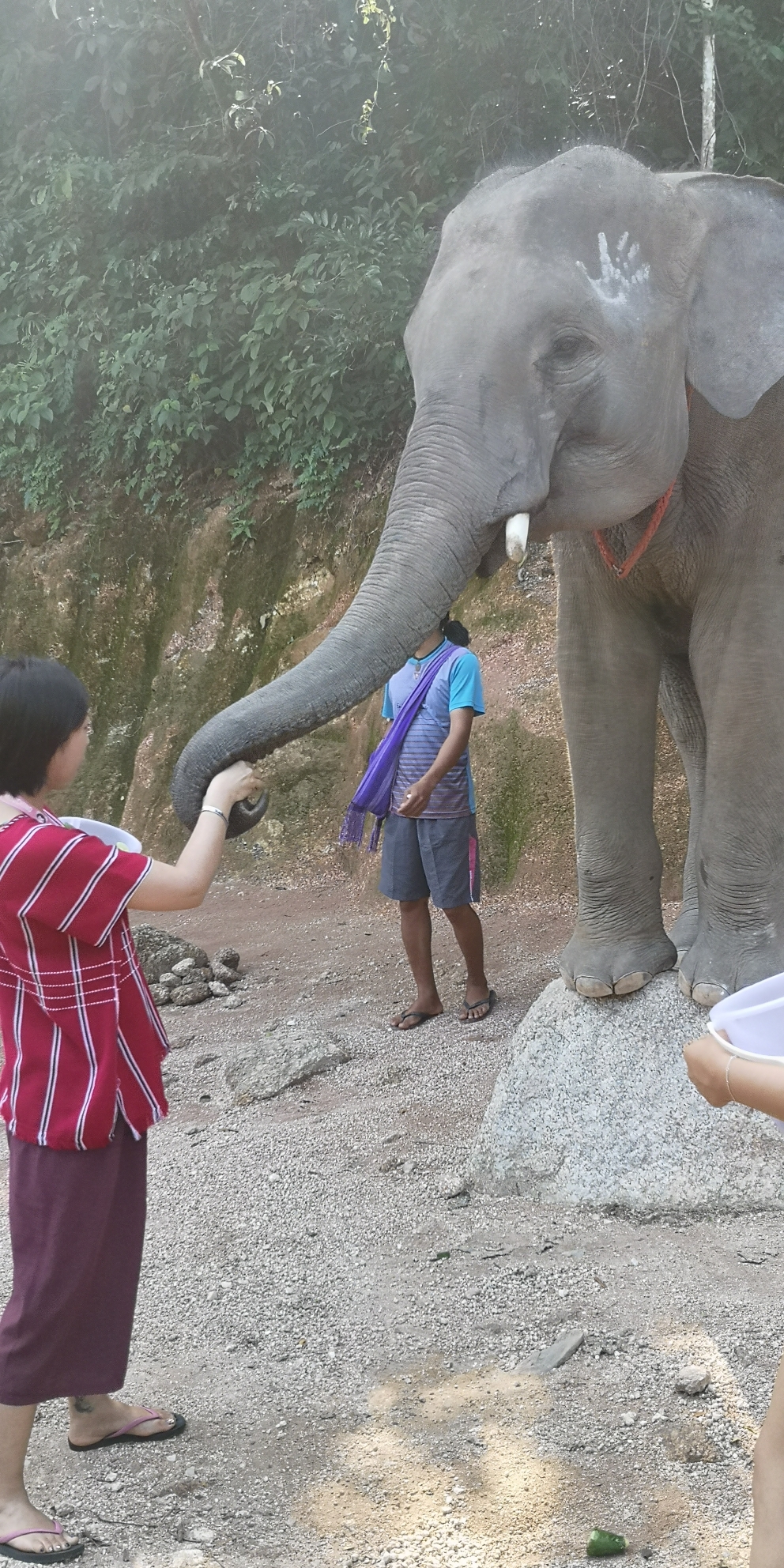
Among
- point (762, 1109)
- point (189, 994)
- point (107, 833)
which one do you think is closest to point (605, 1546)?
point (762, 1109)

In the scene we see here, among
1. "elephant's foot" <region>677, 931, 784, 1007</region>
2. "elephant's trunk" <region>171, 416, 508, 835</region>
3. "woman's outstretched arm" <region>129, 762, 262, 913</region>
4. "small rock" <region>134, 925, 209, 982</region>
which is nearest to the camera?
"woman's outstretched arm" <region>129, 762, 262, 913</region>

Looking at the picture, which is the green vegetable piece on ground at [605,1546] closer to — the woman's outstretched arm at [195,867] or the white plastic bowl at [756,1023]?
the white plastic bowl at [756,1023]

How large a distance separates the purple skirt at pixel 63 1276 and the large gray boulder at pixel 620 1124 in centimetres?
152

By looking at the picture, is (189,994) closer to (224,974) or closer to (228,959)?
(224,974)

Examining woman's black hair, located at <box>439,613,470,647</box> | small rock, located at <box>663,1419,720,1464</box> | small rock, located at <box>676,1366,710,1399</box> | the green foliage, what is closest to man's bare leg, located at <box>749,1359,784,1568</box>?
small rock, located at <box>663,1419,720,1464</box>

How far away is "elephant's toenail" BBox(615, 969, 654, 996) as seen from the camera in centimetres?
401

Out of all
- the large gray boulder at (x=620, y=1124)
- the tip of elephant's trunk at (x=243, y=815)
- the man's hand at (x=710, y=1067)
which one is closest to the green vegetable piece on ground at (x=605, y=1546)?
the man's hand at (x=710, y=1067)

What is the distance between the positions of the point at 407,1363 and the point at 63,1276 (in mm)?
926

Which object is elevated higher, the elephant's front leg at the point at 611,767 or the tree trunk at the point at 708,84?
the tree trunk at the point at 708,84

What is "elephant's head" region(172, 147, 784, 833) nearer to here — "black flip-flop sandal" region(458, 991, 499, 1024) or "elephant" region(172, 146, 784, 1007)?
"elephant" region(172, 146, 784, 1007)

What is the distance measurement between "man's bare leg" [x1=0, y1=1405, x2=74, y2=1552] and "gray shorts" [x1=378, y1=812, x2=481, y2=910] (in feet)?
10.6

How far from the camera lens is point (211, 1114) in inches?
196

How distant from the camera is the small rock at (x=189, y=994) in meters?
6.77

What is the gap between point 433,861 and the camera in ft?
18.6
